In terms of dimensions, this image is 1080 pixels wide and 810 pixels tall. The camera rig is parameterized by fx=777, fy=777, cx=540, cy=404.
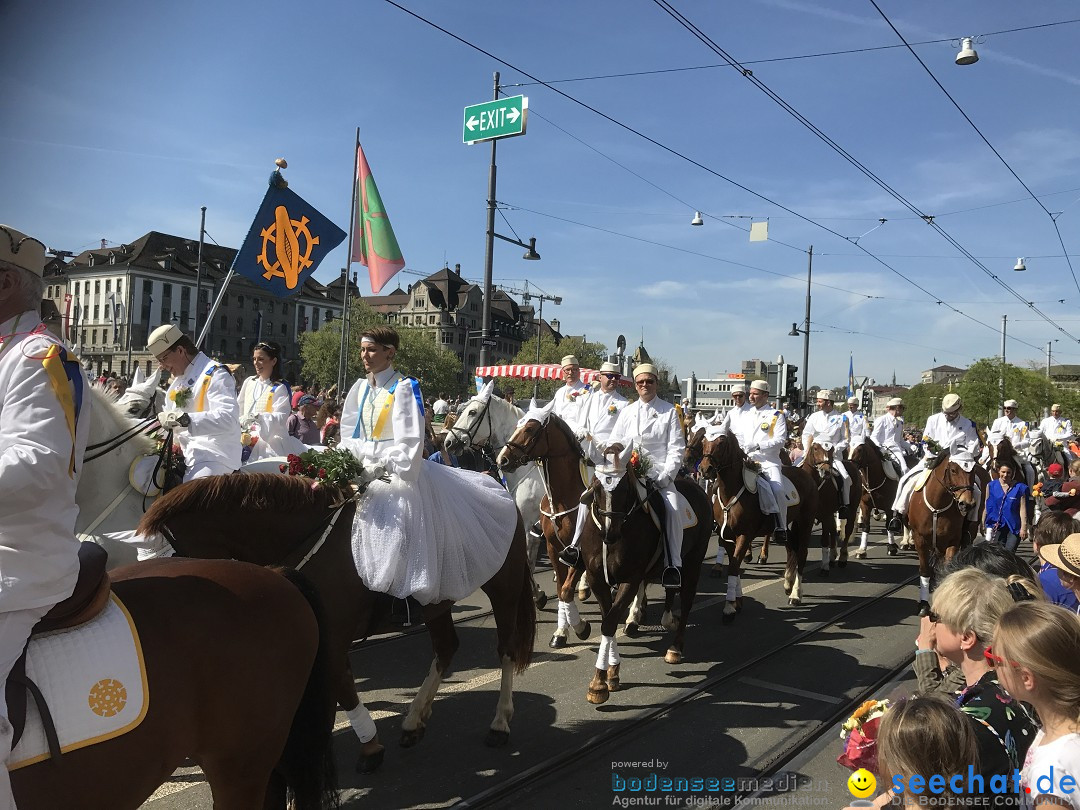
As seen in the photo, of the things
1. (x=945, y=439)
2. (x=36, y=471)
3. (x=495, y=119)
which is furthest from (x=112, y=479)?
(x=945, y=439)

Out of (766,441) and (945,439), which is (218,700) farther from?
(945,439)

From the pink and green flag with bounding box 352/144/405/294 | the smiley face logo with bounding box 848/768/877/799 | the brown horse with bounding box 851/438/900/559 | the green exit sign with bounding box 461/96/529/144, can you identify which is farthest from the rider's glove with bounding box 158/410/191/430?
the brown horse with bounding box 851/438/900/559

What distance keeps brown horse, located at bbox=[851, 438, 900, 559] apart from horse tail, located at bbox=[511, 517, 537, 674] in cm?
1031

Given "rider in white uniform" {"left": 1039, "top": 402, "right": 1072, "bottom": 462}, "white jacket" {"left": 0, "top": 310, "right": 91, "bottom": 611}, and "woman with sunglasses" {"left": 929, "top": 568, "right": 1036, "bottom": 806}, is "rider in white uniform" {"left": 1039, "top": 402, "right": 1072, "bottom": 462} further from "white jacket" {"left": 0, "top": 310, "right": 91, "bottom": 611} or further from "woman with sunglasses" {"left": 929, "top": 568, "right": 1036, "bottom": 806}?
"white jacket" {"left": 0, "top": 310, "right": 91, "bottom": 611}

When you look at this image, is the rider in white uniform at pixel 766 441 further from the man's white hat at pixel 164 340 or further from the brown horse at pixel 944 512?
the man's white hat at pixel 164 340

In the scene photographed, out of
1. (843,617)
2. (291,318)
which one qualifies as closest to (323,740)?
(843,617)

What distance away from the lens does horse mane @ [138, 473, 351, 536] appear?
4324mm

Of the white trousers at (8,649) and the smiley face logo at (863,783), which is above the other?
the white trousers at (8,649)

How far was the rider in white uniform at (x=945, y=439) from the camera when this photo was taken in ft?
36.3

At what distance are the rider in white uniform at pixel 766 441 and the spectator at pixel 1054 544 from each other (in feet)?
15.7

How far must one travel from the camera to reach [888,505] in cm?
1513

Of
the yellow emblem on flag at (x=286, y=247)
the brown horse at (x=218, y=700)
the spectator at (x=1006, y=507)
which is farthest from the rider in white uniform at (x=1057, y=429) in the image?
the brown horse at (x=218, y=700)

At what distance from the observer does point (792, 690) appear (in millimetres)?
6777

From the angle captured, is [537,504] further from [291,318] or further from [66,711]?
[291,318]
